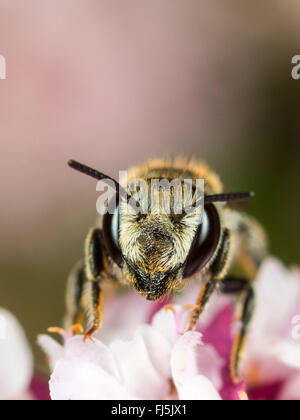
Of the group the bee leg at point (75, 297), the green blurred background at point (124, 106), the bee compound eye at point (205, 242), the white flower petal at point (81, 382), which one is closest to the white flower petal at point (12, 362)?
the bee leg at point (75, 297)

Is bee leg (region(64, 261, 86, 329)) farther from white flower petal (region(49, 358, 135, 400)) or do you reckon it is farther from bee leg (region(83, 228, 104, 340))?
white flower petal (region(49, 358, 135, 400))

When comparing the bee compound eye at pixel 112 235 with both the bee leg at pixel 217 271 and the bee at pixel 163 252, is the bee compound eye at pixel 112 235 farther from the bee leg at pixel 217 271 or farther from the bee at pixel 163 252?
the bee leg at pixel 217 271

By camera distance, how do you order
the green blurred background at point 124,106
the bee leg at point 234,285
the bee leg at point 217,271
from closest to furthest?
the bee leg at point 217,271 < the bee leg at point 234,285 < the green blurred background at point 124,106

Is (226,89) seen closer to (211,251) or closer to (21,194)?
(21,194)

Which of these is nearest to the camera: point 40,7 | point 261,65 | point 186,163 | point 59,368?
point 59,368

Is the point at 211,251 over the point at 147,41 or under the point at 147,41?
under
